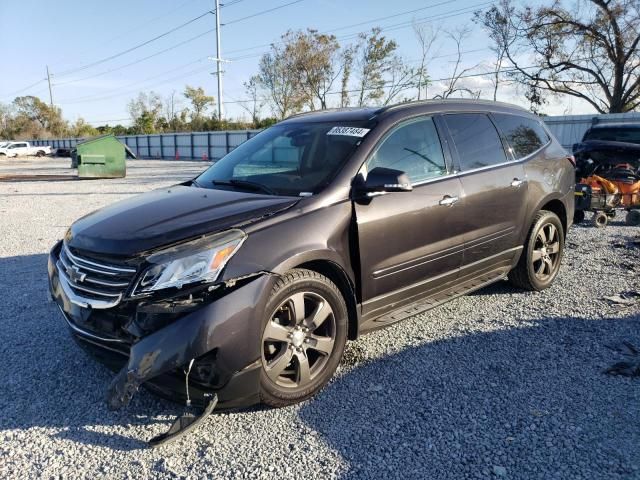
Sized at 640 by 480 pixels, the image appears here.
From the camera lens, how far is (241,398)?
8.96ft

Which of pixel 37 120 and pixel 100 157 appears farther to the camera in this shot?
pixel 37 120

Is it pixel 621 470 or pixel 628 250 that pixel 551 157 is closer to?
pixel 628 250

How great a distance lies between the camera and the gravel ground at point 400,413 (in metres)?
2.48

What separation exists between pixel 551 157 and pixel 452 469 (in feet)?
12.1

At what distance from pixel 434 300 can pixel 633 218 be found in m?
6.59

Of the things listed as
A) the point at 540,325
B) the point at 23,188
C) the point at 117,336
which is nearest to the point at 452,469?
the point at 117,336

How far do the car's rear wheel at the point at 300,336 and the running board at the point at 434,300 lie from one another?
356 mm

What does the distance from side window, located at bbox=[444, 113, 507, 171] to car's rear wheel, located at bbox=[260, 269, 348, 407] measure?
176cm

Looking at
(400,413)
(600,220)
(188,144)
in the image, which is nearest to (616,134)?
(600,220)

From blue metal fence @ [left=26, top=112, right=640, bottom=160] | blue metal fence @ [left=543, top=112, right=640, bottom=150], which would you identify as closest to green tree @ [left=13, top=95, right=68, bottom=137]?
blue metal fence @ [left=26, top=112, right=640, bottom=160]

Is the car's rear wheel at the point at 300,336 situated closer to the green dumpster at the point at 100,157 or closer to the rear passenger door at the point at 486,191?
the rear passenger door at the point at 486,191

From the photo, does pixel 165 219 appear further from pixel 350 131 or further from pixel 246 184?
pixel 350 131

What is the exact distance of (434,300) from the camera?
3.92 metres

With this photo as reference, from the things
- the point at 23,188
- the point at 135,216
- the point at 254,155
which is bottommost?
the point at 23,188
